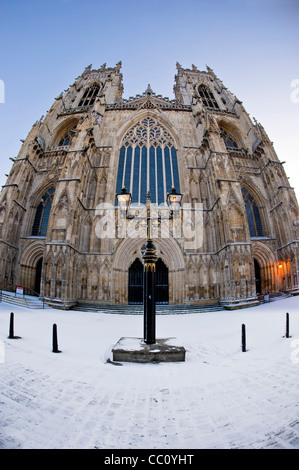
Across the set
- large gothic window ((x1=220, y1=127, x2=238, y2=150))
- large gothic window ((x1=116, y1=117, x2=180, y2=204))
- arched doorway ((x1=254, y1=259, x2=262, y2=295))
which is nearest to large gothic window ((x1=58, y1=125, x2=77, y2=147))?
large gothic window ((x1=116, y1=117, x2=180, y2=204))

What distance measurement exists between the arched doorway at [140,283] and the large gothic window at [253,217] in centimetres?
887

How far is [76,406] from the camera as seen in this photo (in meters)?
2.22

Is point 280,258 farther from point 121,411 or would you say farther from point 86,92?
point 86,92

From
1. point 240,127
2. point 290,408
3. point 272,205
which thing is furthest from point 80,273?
point 240,127

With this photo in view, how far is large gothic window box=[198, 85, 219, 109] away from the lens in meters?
25.8

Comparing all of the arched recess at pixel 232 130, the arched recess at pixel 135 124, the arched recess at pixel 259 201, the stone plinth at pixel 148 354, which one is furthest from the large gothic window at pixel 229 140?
the stone plinth at pixel 148 354

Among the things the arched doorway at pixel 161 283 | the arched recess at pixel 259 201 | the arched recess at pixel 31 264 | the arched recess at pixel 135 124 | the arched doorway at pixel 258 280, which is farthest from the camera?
the arched recess at pixel 135 124

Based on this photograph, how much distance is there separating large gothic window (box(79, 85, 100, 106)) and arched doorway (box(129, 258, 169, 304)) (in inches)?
916

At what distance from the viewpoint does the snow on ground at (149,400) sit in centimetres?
171

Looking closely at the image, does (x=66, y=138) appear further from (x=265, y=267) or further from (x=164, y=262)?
(x=265, y=267)

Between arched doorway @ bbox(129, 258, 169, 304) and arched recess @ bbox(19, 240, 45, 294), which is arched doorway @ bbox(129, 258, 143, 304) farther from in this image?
arched recess @ bbox(19, 240, 45, 294)

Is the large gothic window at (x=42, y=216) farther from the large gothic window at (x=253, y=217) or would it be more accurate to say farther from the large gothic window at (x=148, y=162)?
the large gothic window at (x=253, y=217)

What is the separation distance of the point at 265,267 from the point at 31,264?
19.5 meters

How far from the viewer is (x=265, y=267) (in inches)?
648
